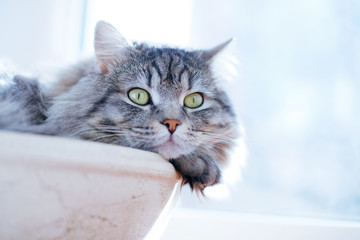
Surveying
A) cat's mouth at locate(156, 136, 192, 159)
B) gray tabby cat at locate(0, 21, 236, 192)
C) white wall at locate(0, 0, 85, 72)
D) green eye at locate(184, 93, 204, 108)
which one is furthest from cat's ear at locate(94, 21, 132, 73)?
white wall at locate(0, 0, 85, 72)

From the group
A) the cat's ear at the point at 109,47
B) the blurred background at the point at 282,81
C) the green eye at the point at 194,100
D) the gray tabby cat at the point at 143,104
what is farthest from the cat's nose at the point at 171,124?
the blurred background at the point at 282,81

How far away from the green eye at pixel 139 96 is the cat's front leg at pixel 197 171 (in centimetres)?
33

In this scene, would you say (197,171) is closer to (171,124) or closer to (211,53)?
(171,124)

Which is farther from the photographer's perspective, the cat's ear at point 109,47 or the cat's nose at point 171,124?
the cat's ear at point 109,47

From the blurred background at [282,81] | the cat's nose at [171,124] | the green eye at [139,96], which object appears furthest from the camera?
the blurred background at [282,81]

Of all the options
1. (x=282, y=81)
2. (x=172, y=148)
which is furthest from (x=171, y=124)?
(x=282, y=81)

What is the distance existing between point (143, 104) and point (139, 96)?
0.04 m

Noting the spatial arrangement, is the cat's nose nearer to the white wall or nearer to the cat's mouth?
the cat's mouth

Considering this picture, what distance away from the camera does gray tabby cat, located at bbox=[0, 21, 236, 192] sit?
3.27 ft

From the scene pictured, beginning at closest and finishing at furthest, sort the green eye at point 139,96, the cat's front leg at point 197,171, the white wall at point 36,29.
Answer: the cat's front leg at point 197,171 → the green eye at point 139,96 → the white wall at point 36,29

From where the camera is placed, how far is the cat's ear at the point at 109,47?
1.24 meters

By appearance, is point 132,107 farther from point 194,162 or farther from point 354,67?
point 354,67

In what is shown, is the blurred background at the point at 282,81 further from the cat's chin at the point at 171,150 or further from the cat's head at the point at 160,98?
the cat's chin at the point at 171,150

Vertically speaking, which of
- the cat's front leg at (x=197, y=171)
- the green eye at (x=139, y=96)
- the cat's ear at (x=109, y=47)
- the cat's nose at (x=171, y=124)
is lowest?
the cat's front leg at (x=197, y=171)
